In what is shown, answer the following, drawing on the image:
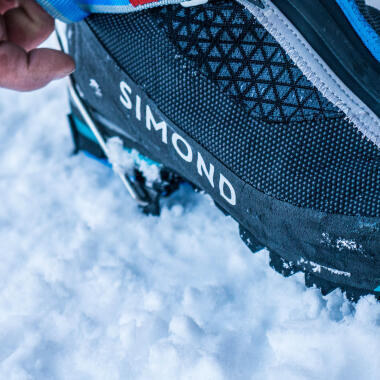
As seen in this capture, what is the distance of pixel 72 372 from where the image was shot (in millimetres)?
612

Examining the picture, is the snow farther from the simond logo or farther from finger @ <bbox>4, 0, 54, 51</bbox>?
finger @ <bbox>4, 0, 54, 51</bbox>

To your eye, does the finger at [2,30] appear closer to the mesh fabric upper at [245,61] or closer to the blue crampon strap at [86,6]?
the blue crampon strap at [86,6]

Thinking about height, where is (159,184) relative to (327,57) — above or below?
below

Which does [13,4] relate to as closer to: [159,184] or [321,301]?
[159,184]

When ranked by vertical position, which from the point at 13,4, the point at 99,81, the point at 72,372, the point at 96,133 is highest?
the point at 13,4

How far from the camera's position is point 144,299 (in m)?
0.69

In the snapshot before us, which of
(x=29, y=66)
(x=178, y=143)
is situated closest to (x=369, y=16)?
(x=178, y=143)

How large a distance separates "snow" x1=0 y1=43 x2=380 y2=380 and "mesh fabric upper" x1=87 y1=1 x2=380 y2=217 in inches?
6.7

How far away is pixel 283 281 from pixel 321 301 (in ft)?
0.22

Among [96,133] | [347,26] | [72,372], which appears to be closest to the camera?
[347,26]

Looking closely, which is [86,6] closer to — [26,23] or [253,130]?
[26,23]

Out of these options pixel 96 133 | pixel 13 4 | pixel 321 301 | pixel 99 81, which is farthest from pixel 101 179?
pixel 321 301

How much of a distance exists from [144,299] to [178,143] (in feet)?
0.78

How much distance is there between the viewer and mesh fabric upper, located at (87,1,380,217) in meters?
0.52
